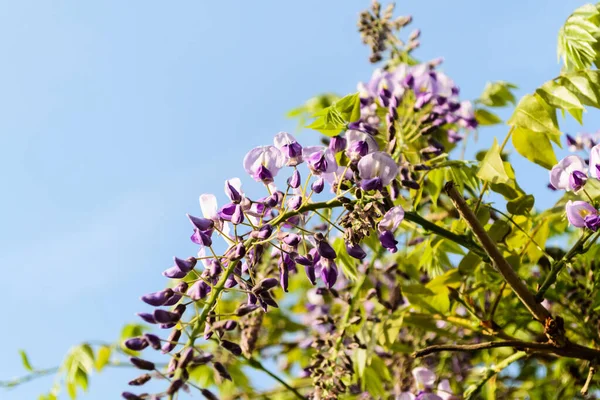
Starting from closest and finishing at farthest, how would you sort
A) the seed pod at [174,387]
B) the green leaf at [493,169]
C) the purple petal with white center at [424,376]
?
the seed pod at [174,387], the green leaf at [493,169], the purple petal with white center at [424,376]

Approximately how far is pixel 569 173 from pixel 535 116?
23 cm

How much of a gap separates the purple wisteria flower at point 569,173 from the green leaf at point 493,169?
0.37 feet

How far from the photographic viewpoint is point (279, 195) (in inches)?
54.1

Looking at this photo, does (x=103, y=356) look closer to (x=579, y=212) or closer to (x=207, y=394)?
(x=207, y=394)

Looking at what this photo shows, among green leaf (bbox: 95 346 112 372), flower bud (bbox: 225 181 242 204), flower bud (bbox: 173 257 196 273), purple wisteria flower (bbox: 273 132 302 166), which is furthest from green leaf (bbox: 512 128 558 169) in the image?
green leaf (bbox: 95 346 112 372)

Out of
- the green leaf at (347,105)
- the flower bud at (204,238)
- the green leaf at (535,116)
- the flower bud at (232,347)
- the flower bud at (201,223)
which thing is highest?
the green leaf at (347,105)

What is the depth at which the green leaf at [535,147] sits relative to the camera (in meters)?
1.85

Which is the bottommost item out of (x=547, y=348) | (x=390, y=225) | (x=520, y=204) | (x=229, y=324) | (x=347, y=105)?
(x=547, y=348)

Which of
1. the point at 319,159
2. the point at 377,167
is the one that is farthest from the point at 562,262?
the point at 319,159

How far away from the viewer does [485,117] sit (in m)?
2.85

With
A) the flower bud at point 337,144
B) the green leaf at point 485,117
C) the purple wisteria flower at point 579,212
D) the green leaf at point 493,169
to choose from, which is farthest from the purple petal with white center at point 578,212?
the green leaf at point 485,117

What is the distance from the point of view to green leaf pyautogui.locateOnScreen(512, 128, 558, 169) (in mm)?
1849

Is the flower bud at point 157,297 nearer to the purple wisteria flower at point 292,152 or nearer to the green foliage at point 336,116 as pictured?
the purple wisteria flower at point 292,152

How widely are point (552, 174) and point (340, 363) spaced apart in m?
0.75
